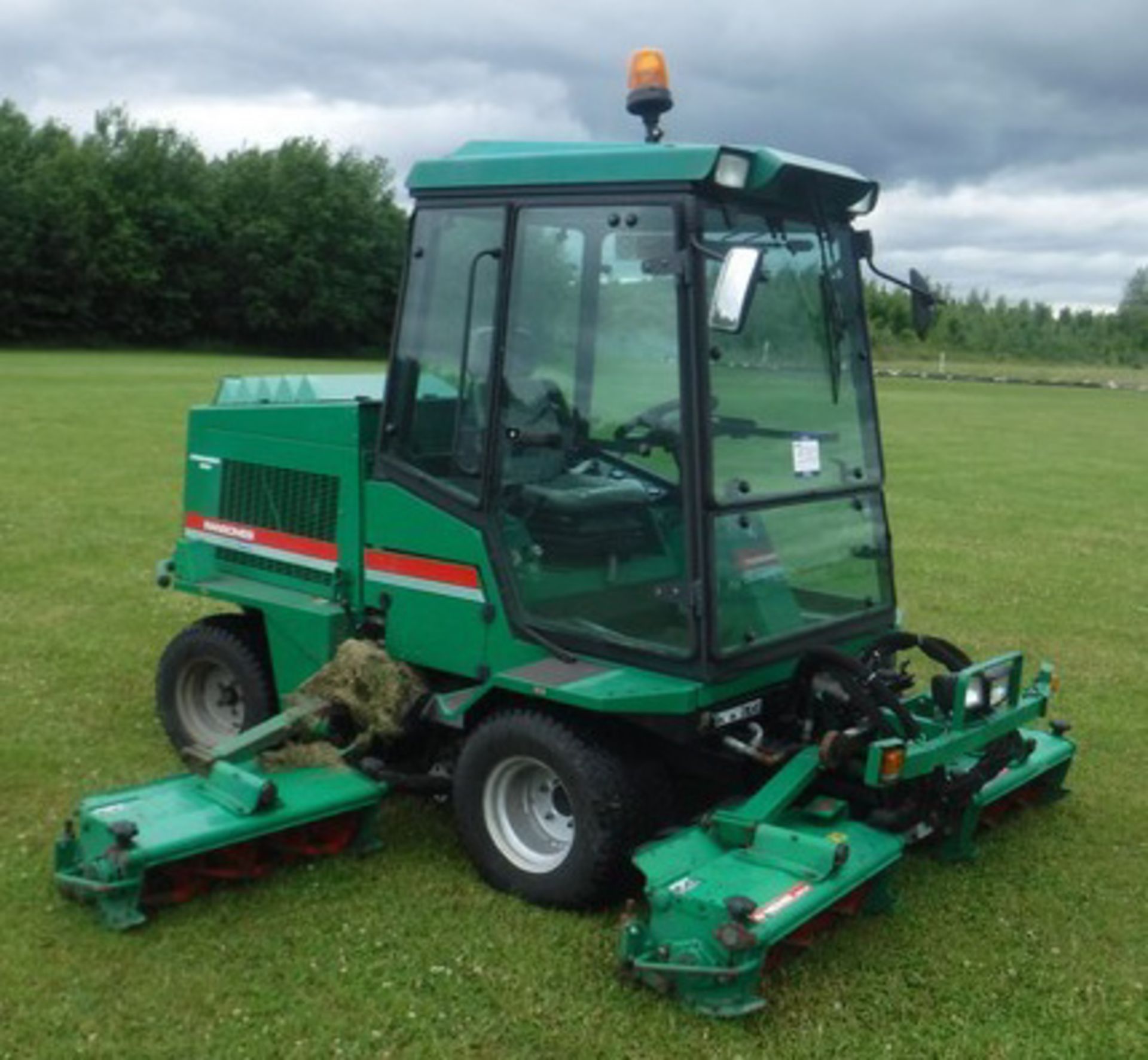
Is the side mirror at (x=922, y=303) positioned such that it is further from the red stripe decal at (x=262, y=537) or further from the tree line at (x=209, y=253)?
the tree line at (x=209, y=253)

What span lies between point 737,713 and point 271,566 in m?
2.38

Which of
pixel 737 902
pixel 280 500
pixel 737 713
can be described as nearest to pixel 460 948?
pixel 737 902

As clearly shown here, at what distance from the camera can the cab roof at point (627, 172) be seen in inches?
178

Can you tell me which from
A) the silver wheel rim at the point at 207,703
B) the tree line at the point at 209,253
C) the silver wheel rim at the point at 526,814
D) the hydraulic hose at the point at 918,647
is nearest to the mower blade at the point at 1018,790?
the hydraulic hose at the point at 918,647

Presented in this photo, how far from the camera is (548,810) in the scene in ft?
16.4

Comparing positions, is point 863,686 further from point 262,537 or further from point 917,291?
point 262,537

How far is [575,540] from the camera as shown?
4.96 m

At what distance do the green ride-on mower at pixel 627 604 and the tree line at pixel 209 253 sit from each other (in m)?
50.5

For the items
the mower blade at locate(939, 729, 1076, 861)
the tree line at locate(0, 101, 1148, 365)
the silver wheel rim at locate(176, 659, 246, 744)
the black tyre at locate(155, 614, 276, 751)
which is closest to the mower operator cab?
the mower blade at locate(939, 729, 1076, 861)

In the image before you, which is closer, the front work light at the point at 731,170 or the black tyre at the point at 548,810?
the front work light at the point at 731,170

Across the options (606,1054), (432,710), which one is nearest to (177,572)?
(432,710)

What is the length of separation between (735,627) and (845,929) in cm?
114

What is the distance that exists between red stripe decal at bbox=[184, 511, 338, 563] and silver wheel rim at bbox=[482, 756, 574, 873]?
1310 mm

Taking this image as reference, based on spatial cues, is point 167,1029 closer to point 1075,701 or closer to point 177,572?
point 177,572
